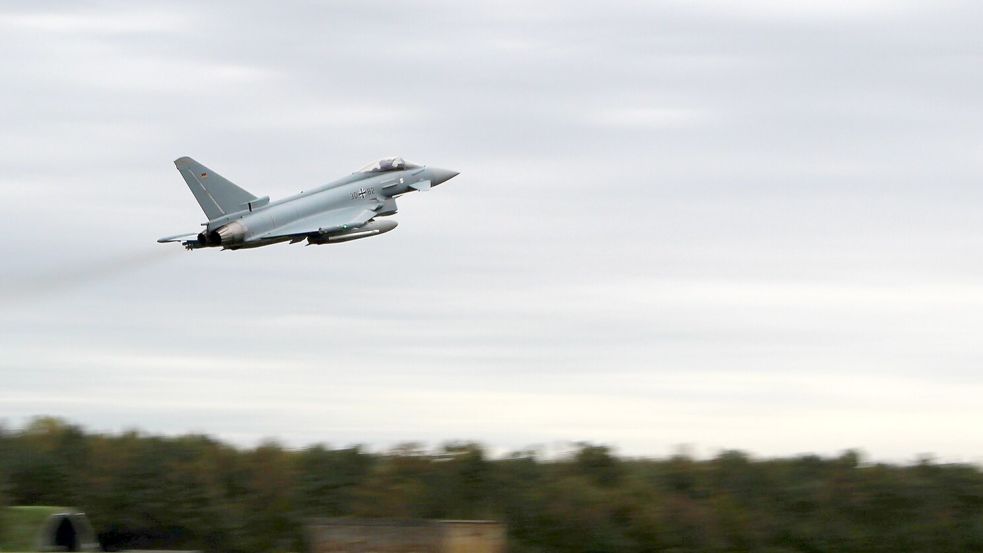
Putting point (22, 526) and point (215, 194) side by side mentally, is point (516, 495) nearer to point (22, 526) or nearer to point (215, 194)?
point (22, 526)

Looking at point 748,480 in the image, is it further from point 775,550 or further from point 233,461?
point 233,461

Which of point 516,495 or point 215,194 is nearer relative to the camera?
point 215,194

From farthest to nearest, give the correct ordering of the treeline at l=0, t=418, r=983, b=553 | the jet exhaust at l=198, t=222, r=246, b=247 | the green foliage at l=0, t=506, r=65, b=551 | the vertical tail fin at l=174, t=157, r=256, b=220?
1. the treeline at l=0, t=418, r=983, b=553
2. the green foliage at l=0, t=506, r=65, b=551
3. the vertical tail fin at l=174, t=157, r=256, b=220
4. the jet exhaust at l=198, t=222, r=246, b=247

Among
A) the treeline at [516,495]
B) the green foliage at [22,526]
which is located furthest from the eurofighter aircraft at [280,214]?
the treeline at [516,495]

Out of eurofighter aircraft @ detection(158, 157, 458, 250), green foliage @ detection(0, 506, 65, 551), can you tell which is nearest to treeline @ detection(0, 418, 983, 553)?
green foliage @ detection(0, 506, 65, 551)

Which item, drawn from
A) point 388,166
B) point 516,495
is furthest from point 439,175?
point 516,495

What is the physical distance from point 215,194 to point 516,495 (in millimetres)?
Answer: 37188

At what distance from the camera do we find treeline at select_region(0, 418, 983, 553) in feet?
245

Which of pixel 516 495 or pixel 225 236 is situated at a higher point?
pixel 225 236

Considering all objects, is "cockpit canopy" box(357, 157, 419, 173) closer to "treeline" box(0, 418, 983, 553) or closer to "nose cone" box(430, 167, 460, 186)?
"nose cone" box(430, 167, 460, 186)

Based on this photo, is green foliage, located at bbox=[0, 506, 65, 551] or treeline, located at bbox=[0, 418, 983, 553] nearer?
green foliage, located at bbox=[0, 506, 65, 551]

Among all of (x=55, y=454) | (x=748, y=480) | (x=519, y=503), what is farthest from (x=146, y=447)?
(x=748, y=480)

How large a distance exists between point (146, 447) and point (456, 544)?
4415 centimetres

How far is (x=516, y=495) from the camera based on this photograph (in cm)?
7956
